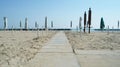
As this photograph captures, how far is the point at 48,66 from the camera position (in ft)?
21.3

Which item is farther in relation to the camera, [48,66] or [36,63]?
[36,63]

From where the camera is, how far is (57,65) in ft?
21.8

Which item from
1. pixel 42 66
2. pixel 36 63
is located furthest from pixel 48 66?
pixel 36 63

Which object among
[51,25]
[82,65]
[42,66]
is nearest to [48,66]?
[42,66]

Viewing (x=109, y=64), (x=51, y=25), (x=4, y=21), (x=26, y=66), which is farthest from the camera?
(x=51, y=25)

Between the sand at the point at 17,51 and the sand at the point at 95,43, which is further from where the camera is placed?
the sand at the point at 95,43

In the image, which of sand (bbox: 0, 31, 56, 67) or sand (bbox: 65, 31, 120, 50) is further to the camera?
sand (bbox: 65, 31, 120, 50)

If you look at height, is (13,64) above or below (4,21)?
below

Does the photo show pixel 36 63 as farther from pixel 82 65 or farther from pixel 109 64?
pixel 109 64

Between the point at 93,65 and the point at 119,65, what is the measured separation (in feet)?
2.99

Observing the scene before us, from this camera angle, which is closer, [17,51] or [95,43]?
[17,51]

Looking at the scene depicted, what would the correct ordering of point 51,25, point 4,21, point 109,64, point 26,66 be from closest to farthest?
point 26,66 < point 109,64 < point 4,21 < point 51,25

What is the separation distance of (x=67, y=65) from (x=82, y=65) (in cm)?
52

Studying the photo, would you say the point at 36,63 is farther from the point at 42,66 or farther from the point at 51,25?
the point at 51,25
